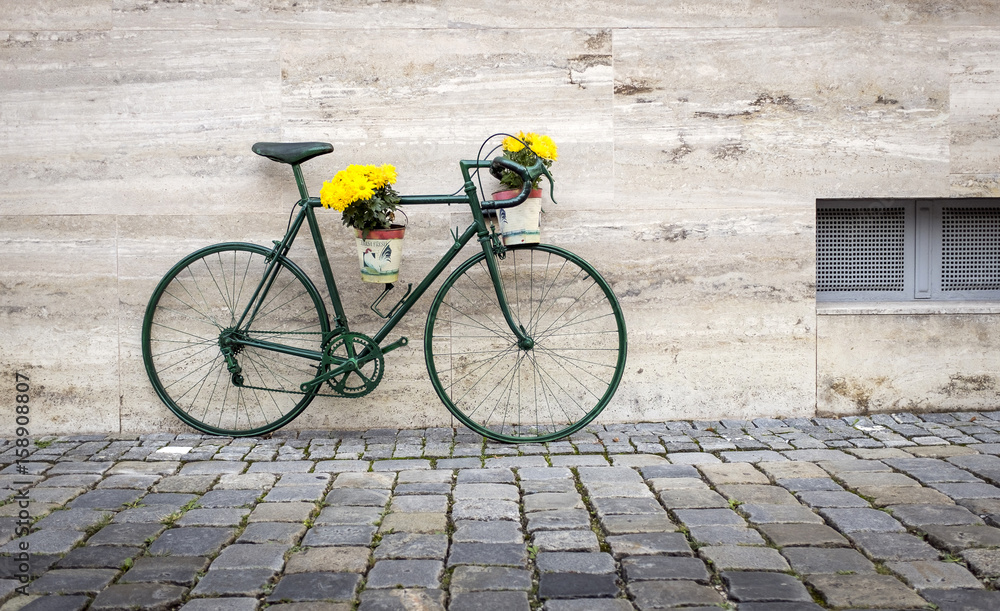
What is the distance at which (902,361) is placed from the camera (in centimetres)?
493

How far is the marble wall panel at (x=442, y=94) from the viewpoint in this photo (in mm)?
4727

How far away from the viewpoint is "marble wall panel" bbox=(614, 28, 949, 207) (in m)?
4.79

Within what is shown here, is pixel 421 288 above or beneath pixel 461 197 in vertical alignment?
beneath

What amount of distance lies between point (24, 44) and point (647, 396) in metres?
4.08

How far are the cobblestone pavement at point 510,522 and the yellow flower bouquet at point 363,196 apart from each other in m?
1.19

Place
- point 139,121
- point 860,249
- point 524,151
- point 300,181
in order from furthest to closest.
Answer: point 860,249
point 139,121
point 300,181
point 524,151

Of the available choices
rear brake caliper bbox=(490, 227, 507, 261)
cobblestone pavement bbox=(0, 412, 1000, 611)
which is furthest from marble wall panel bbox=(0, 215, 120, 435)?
rear brake caliper bbox=(490, 227, 507, 261)

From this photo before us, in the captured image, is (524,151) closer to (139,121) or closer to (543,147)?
(543,147)

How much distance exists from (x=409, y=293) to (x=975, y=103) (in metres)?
3.46

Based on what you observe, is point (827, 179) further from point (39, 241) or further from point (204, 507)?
point (39, 241)

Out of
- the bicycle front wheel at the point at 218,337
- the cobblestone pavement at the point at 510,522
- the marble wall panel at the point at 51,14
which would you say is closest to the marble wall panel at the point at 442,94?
the bicycle front wheel at the point at 218,337

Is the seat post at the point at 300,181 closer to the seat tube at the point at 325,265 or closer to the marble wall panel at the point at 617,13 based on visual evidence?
the seat tube at the point at 325,265

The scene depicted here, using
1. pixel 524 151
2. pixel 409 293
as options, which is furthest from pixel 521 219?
pixel 409 293

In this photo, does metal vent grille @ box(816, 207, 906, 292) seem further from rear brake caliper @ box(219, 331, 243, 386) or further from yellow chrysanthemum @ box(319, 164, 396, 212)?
rear brake caliper @ box(219, 331, 243, 386)
